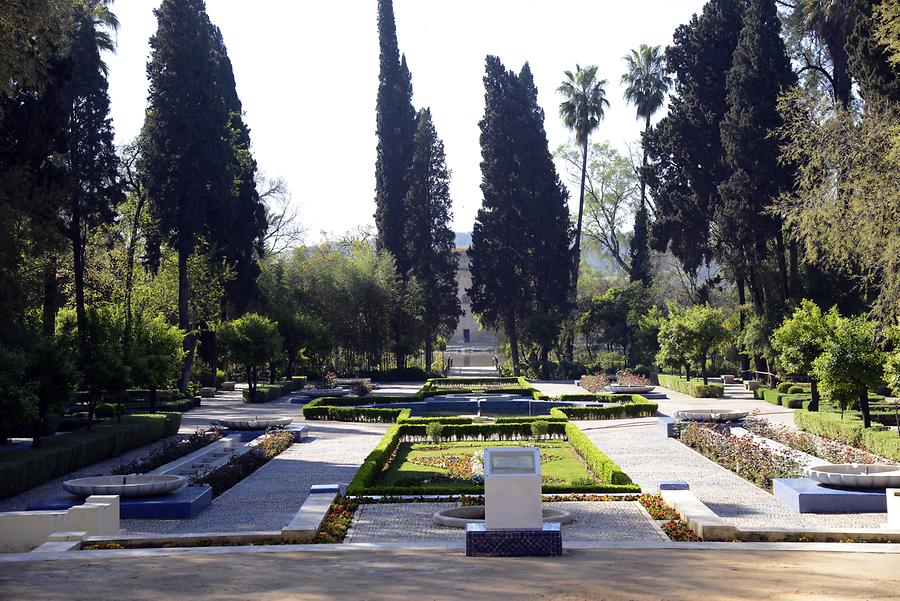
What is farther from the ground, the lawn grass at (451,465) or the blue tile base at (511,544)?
the blue tile base at (511,544)

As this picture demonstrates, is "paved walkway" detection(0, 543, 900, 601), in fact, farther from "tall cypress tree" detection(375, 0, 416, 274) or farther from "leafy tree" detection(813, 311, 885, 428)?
"tall cypress tree" detection(375, 0, 416, 274)

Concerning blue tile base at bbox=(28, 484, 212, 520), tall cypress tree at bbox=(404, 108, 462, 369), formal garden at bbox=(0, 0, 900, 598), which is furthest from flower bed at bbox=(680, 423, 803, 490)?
tall cypress tree at bbox=(404, 108, 462, 369)

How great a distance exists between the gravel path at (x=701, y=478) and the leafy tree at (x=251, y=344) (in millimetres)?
13125

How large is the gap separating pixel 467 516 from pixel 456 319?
39976mm

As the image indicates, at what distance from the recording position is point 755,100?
33156 millimetres

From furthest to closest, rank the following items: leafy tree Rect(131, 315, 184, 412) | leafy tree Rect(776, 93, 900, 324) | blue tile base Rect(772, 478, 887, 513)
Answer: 1. leafy tree Rect(131, 315, 184, 412)
2. leafy tree Rect(776, 93, 900, 324)
3. blue tile base Rect(772, 478, 887, 513)

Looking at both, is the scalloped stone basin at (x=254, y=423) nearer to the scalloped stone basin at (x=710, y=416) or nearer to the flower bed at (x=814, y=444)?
the scalloped stone basin at (x=710, y=416)

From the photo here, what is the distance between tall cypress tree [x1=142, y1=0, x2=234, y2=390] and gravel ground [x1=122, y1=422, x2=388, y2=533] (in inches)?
475

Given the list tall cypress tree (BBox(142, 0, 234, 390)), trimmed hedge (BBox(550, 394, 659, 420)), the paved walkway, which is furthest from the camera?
tall cypress tree (BBox(142, 0, 234, 390))

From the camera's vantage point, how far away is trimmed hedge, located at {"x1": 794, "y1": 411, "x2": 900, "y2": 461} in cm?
1563

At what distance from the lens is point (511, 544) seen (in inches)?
351

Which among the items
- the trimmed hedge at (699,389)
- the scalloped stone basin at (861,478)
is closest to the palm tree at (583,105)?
the trimmed hedge at (699,389)

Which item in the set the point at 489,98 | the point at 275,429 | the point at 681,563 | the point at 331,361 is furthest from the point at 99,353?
the point at 489,98

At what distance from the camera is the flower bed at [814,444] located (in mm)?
15578
